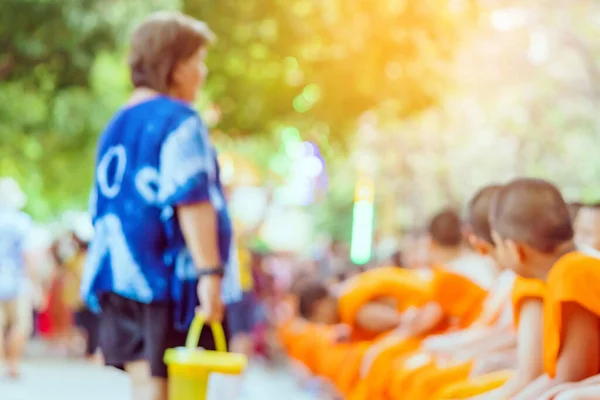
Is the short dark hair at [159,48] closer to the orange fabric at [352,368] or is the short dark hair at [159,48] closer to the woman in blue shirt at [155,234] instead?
the woman in blue shirt at [155,234]

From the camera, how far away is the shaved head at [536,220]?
3.94 metres

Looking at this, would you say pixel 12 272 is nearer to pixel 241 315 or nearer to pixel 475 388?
pixel 241 315

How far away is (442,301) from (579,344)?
3762 millimetres

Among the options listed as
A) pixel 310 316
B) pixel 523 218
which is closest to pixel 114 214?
pixel 523 218

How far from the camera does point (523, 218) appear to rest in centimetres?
394

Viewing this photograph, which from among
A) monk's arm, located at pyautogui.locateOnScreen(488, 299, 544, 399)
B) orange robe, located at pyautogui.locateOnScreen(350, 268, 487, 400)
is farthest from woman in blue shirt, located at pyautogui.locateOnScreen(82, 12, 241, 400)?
orange robe, located at pyautogui.locateOnScreen(350, 268, 487, 400)

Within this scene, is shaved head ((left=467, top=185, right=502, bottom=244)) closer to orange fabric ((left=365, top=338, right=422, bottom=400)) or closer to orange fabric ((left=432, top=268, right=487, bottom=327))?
orange fabric ((left=432, top=268, right=487, bottom=327))

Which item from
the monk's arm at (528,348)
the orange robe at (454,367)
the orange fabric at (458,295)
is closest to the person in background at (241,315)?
the orange fabric at (458,295)

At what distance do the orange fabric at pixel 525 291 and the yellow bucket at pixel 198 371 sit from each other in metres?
0.92

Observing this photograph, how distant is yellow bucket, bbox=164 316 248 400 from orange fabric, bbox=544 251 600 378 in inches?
38.6

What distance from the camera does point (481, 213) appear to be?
5.12 metres

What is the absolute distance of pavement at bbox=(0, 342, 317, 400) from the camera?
1148 cm

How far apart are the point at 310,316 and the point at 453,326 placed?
130 inches

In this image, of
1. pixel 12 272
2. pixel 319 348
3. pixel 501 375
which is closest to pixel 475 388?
pixel 501 375
